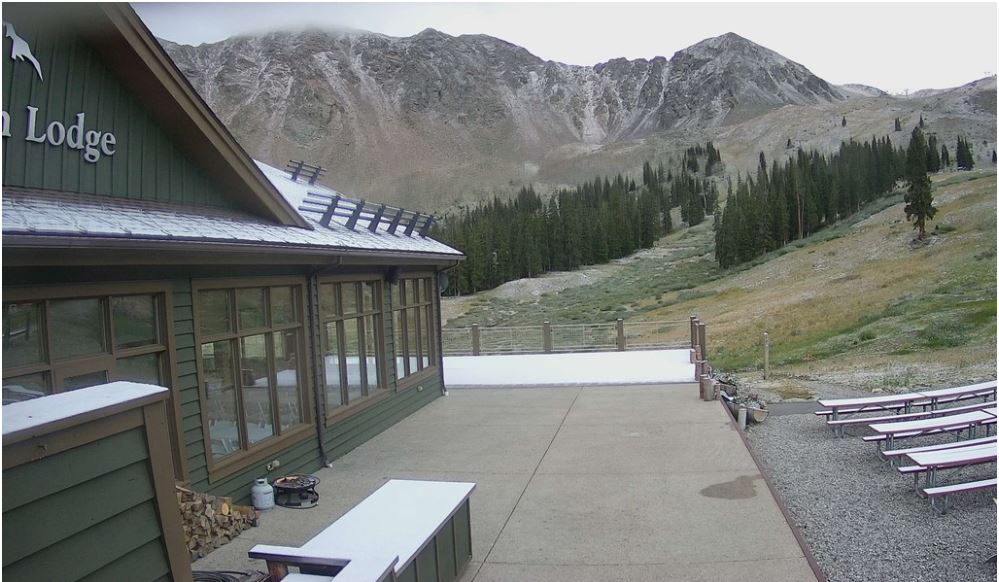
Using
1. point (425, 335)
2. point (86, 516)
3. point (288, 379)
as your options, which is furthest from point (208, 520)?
point (425, 335)

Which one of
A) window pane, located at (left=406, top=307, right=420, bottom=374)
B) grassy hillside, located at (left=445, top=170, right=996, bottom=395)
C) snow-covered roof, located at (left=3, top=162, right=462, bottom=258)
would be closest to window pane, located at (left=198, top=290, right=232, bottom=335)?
snow-covered roof, located at (left=3, top=162, right=462, bottom=258)

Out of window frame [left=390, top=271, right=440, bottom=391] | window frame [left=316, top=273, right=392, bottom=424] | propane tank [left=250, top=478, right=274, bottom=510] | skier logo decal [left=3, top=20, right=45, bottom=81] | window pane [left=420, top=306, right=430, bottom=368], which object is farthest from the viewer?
window pane [left=420, top=306, right=430, bottom=368]

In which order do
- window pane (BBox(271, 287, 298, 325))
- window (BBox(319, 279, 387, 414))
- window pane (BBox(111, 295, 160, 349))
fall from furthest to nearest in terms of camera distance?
Result: window (BBox(319, 279, 387, 414))
window pane (BBox(271, 287, 298, 325))
window pane (BBox(111, 295, 160, 349))

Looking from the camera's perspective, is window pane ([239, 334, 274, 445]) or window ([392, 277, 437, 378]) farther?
window ([392, 277, 437, 378])

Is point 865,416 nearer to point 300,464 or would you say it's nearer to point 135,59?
point 300,464

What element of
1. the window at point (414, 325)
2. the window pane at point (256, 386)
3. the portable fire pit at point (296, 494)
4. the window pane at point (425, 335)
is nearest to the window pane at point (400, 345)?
the window at point (414, 325)

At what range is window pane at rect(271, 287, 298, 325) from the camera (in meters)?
8.22

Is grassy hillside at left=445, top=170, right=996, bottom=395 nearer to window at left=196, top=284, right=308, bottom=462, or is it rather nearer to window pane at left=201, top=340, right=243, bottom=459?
window at left=196, top=284, right=308, bottom=462

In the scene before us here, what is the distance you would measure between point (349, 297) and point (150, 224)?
399 cm

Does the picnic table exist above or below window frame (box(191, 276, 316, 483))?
below

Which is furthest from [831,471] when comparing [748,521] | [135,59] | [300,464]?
[135,59]

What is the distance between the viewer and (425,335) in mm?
13727

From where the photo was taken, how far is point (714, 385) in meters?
12.7

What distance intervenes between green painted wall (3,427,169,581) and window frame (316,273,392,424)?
581 centimetres
